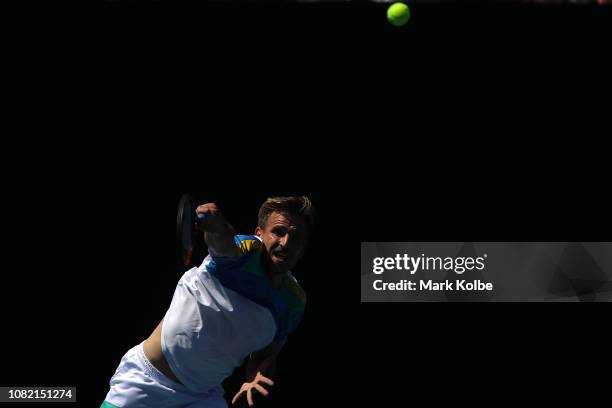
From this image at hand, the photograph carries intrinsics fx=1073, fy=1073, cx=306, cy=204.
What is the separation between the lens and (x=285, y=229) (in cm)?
419

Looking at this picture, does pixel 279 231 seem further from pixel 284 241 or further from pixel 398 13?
pixel 398 13

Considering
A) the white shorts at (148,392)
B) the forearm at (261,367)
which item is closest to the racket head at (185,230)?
the white shorts at (148,392)

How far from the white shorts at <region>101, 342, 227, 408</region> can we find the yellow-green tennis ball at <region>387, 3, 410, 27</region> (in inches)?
85.0

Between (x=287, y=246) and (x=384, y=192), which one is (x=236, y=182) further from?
(x=287, y=246)

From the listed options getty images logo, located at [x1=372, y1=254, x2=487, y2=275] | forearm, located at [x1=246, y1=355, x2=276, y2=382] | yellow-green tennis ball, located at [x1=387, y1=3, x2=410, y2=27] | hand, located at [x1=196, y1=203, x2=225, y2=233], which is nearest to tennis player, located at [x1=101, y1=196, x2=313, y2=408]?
forearm, located at [x1=246, y1=355, x2=276, y2=382]

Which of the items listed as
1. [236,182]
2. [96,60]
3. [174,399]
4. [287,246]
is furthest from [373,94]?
[174,399]

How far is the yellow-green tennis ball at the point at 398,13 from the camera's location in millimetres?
5319

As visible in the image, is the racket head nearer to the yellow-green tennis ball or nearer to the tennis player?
the tennis player

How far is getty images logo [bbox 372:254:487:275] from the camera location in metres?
6.04

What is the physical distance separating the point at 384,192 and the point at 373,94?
57cm

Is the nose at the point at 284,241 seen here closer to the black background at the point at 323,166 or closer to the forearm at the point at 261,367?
the forearm at the point at 261,367

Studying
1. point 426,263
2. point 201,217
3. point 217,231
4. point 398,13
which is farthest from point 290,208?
point 426,263

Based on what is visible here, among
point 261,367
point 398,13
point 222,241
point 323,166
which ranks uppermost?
point 398,13

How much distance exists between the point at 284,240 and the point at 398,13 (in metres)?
1.68
